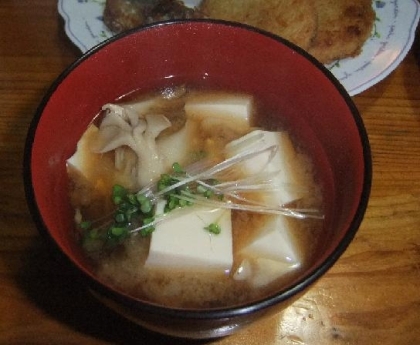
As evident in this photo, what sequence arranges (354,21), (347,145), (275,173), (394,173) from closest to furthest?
(347,145)
(275,173)
(394,173)
(354,21)

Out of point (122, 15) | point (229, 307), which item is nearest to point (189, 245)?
point (229, 307)

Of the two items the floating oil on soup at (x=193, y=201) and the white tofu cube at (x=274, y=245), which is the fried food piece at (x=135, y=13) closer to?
the floating oil on soup at (x=193, y=201)

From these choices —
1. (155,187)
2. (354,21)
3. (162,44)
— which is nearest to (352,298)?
(155,187)

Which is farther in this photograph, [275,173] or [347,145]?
[275,173]

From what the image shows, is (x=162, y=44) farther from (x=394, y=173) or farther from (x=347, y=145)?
(x=394, y=173)

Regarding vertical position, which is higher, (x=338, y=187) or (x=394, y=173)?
(x=338, y=187)

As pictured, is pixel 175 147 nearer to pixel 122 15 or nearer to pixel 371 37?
pixel 122 15
